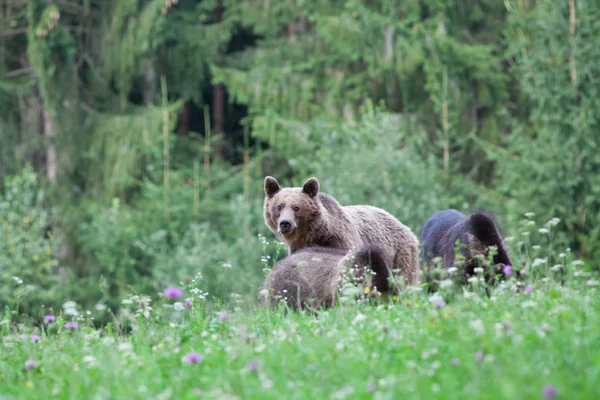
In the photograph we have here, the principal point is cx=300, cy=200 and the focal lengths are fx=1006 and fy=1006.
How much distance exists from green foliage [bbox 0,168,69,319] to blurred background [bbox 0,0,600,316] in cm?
8

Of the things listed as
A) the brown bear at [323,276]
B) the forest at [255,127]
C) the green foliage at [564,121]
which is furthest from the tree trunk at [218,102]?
the brown bear at [323,276]

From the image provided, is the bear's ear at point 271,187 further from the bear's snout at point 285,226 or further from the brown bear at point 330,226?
the bear's snout at point 285,226

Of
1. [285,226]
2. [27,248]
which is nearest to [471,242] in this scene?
[285,226]

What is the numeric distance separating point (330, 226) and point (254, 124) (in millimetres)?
20950

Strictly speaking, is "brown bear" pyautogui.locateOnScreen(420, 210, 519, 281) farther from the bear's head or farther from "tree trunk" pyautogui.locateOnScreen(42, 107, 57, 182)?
"tree trunk" pyautogui.locateOnScreen(42, 107, 57, 182)

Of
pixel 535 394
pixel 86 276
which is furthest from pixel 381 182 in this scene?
pixel 535 394

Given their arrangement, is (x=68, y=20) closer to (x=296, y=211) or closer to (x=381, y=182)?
(x=381, y=182)

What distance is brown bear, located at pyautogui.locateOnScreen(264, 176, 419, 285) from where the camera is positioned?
10.2 meters

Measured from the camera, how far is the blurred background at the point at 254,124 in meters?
24.2

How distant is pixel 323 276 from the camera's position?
8359mm

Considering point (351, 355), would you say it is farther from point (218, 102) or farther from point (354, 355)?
point (218, 102)

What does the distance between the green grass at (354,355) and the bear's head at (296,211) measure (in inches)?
138

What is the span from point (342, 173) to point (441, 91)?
4.38m

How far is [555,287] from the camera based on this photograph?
638cm
